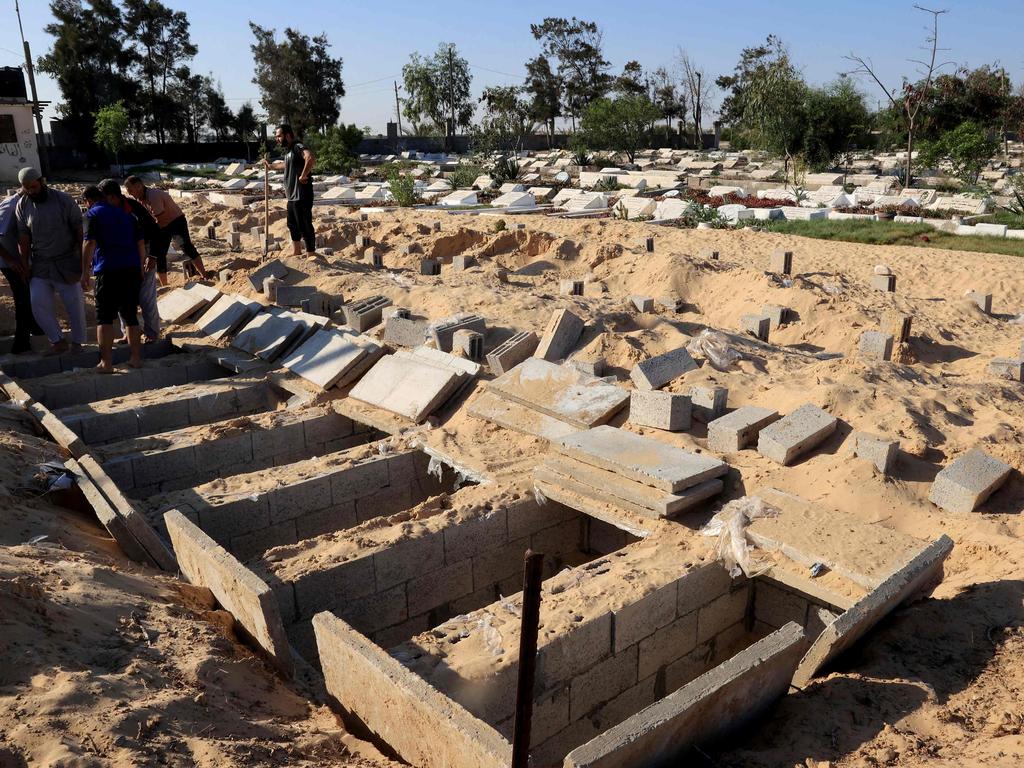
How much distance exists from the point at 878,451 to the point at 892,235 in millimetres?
11118

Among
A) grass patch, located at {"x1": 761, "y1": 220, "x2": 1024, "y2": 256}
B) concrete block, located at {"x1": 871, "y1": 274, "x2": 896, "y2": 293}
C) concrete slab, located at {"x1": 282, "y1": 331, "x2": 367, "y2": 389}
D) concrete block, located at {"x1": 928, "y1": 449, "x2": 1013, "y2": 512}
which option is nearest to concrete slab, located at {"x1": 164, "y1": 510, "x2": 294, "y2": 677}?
concrete slab, located at {"x1": 282, "y1": 331, "x2": 367, "y2": 389}

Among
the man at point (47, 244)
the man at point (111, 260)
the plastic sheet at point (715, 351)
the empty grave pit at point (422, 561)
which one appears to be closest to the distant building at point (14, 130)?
the man at point (47, 244)

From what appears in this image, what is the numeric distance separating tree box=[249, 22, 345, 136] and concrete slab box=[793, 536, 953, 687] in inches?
1794

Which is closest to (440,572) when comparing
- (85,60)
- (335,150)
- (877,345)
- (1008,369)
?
(877,345)

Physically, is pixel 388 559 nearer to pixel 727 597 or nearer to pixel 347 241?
pixel 727 597

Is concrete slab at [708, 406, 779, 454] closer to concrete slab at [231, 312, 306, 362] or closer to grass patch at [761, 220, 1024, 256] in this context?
concrete slab at [231, 312, 306, 362]

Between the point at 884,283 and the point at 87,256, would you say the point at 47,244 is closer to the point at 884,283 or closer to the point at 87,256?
the point at 87,256

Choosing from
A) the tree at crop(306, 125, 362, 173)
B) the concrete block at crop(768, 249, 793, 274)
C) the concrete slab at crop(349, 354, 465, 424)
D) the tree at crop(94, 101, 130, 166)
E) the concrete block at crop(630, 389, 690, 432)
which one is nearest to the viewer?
the concrete block at crop(630, 389, 690, 432)

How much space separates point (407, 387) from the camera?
21.3ft

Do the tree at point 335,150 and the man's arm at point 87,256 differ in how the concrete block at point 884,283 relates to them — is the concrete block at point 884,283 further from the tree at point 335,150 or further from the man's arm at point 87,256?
the tree at point 335,150

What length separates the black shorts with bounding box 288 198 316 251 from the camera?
9.75 metres

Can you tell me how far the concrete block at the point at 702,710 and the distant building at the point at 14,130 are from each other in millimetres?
30272

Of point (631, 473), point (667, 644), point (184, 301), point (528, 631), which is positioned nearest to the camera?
point (528, 631)

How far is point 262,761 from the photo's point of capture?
2.84m
